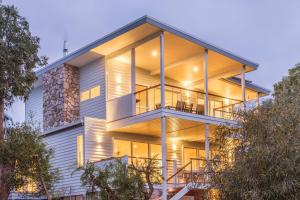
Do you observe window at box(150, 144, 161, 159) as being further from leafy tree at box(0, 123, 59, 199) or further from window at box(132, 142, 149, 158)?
leafy tree at box(0, 123, 59, 199)

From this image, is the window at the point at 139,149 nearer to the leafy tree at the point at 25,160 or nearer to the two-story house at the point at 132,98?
the two-story house at the point at 132,98

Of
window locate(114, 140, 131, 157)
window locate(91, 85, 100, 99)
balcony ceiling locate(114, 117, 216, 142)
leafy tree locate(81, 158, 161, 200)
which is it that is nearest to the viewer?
leafy tree locate(81, 158, 161, 200)

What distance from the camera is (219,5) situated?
83.1m

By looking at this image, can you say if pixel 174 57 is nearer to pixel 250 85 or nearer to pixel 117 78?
pixel 117 78

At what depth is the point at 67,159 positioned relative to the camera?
2261 cm

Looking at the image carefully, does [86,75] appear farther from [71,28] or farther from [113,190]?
[71,28]

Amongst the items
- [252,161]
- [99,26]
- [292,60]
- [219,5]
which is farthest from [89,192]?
[99,26]

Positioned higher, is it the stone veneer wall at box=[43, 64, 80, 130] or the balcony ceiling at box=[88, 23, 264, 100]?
the balcony ceiling at box=[88, 23, 264, 100]

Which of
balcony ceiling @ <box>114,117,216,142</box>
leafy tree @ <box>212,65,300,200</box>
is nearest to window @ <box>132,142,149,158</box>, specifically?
balcony ceiling @ <box>114,117,216,142</box>

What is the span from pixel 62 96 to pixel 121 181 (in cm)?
1103

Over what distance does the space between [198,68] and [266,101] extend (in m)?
10.9

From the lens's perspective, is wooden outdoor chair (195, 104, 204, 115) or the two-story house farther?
wooden outdoor chair (195, 104, 204, 115)

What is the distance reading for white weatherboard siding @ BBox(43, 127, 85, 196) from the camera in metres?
21.8

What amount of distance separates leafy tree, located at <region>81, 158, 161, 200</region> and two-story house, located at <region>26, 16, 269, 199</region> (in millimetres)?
4586
